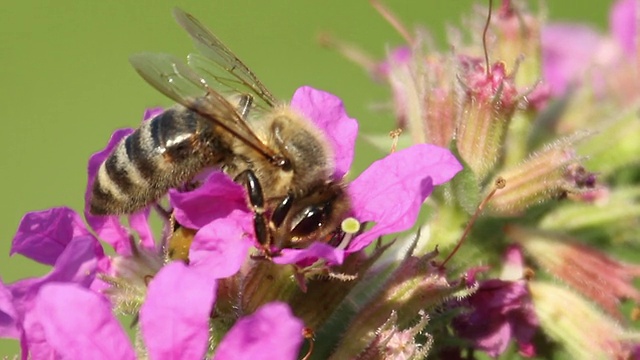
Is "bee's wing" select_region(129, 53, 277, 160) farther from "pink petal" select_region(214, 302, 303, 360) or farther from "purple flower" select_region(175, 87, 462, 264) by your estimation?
"pink petal" select_region(214, 302, 303, 360)

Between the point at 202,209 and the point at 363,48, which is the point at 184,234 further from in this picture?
the point at 363,48

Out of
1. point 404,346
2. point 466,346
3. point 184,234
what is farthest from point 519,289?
point 184,234

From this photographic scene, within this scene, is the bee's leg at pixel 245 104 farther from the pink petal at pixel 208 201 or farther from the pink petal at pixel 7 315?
the pink petal at pixel 7 315

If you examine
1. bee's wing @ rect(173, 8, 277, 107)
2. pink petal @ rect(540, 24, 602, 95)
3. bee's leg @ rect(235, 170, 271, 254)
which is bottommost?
bee's leg @ rect(235, 170, 271, 254)

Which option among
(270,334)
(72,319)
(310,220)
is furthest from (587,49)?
(72,319)

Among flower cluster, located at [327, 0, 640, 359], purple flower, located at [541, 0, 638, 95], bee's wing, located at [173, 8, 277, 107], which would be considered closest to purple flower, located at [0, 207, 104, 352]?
bee's wing, located at [173, 8, 277, 107]

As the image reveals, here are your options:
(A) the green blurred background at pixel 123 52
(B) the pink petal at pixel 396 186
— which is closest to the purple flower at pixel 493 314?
(B) the pink petal at pixel 396 186
